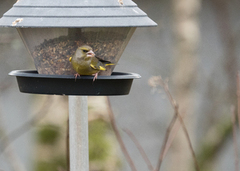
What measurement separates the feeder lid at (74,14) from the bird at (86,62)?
6.8 inches

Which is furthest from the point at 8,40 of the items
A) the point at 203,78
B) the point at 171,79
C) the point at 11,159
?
the point at 203,78

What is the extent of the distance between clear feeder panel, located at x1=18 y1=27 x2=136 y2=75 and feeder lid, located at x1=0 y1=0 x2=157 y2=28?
0.14m

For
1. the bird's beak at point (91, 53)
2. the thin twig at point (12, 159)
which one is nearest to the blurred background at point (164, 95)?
the thin twig at point (12, 159)

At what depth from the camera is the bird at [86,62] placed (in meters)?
1.76

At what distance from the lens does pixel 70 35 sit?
6.04 feet

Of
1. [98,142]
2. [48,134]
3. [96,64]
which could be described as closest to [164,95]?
Result: [98,142]

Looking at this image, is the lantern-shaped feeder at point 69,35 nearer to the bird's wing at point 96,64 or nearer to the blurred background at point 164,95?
the bird's wing at point 96,64

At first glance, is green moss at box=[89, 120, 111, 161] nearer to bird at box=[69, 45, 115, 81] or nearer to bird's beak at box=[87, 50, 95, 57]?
bird at box=[69, 45, 115, 81]

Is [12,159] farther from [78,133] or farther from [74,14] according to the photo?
[74,14]

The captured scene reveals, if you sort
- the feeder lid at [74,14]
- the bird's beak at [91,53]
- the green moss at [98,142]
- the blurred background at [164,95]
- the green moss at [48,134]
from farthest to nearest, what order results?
1. the blurred background at [164,95]
2. the green moss at [48,134]
3. the green moss at [98,142]
4. the bird's beak at [91,53]
5. the feeder lid at [74,14]

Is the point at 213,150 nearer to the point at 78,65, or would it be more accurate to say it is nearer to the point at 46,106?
the point at 46,106

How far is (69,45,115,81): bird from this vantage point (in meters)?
1.76

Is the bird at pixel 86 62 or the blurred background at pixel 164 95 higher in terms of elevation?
the bird at pixel 86 62

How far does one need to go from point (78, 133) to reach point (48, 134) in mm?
1950
